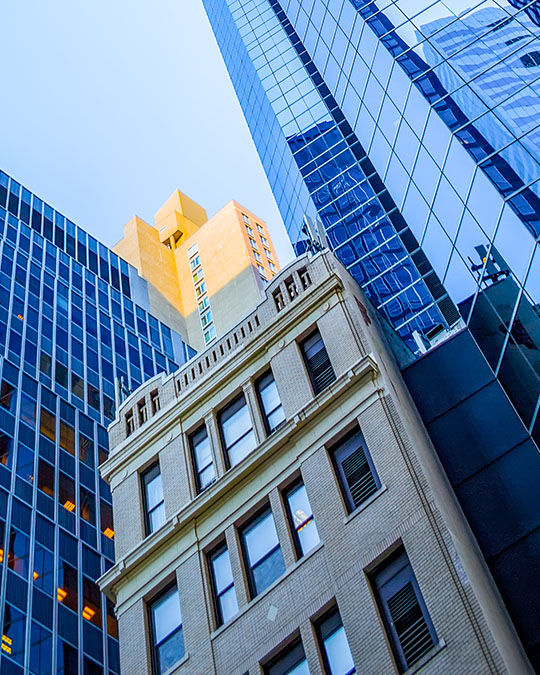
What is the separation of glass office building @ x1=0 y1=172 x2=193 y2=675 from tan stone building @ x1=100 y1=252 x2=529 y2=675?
1736 centimetres

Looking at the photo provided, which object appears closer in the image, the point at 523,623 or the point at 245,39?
the point at 523,623

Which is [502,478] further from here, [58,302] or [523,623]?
[58,302]

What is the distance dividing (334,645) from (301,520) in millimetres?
3447

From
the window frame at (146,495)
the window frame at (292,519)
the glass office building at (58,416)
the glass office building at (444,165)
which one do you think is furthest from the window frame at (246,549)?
the glass office building at (58,416)

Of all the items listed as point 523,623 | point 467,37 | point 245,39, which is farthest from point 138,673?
point 245,39

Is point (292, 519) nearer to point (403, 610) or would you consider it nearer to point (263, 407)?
point (263, 407)

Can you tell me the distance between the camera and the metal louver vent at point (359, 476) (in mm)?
20734

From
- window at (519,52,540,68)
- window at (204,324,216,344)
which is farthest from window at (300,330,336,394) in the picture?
window at (204,324,216,344)

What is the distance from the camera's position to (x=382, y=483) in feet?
66.6

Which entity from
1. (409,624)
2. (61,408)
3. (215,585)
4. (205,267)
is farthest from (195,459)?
(205,267)

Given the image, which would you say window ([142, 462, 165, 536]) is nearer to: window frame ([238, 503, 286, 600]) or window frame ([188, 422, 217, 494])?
window frame ([188, 422, 217, 494])

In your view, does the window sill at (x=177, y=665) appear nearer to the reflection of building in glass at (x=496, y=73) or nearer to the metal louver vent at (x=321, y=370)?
the metal louver vent at (x=321, y=370)

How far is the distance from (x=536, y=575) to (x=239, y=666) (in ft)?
21.6

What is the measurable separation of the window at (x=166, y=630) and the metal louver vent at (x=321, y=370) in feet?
20.4
